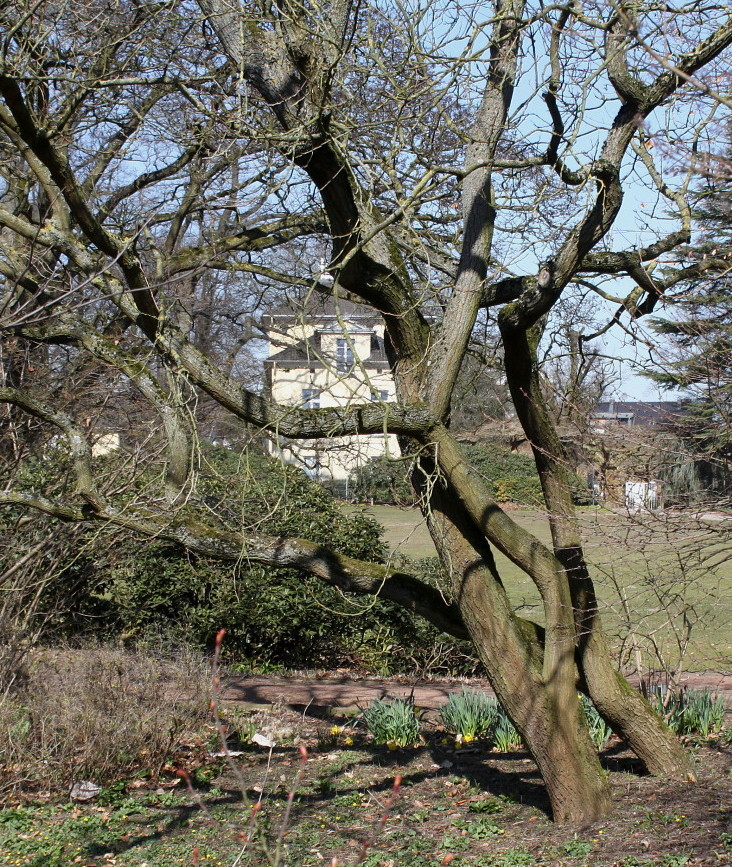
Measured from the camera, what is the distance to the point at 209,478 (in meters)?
9.40

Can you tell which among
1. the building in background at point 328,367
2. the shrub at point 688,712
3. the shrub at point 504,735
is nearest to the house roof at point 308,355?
the building in background at point 328,367

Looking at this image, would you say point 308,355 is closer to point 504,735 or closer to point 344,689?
point 504,735

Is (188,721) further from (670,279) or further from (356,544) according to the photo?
(670,279)

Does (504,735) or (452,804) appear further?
(504,735)

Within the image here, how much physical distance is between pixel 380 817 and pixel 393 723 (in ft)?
3.73

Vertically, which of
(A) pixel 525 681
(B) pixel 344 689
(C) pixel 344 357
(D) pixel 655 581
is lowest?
(B) pixel 344 689

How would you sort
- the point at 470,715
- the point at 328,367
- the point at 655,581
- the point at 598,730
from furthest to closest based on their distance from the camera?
1. the point at 470,715
2. the point at 598,730
3. the point at 655,581
4. the point at 328,367

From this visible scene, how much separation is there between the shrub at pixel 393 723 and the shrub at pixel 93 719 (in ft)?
4.07

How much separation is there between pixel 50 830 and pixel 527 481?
69.4ft

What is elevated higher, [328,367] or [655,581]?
[328,367]

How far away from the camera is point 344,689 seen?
8.23 metres

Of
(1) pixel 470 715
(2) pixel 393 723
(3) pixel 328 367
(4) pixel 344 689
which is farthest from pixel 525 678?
(4) pixel 344 689

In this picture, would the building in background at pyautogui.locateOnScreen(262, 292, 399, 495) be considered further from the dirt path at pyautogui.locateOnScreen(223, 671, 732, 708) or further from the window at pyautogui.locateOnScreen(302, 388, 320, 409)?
the dirt path at pyautogui.locateOnScreen(223, 671, 732, 708)

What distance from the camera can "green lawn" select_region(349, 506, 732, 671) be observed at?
4625mm
